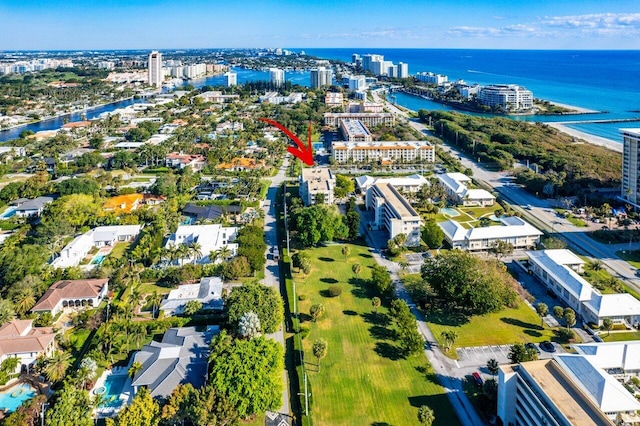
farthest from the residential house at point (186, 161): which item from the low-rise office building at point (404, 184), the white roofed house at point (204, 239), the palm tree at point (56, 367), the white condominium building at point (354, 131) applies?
the palm tree at point (56, 367)

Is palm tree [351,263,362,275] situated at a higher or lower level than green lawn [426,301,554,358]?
higher

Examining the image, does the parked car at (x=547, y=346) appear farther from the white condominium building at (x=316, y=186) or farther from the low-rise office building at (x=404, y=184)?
the low-rise office building at (x=404, y=184)

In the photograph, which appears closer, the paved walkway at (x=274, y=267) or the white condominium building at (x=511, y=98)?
the paved walkway at (x=274, y=267)

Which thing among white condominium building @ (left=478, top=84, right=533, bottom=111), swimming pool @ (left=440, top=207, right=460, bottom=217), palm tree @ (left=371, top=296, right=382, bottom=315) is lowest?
palm tree @ (left=371, top=296, right=382, bottom=315)

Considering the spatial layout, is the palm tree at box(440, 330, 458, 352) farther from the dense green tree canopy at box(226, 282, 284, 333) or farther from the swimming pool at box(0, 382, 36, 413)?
the swimming pool at box(0, 382, 36, 413)

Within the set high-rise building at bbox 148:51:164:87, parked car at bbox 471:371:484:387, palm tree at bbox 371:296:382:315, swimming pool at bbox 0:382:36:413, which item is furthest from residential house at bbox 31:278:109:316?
high-rise building at bbox 148:51:164:87

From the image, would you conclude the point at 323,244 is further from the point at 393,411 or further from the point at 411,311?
the point at 393,411

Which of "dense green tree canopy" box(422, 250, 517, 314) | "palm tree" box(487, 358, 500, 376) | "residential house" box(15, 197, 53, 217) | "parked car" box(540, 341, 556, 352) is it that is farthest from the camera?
"residential house" box(15, 197, 53, 217)
